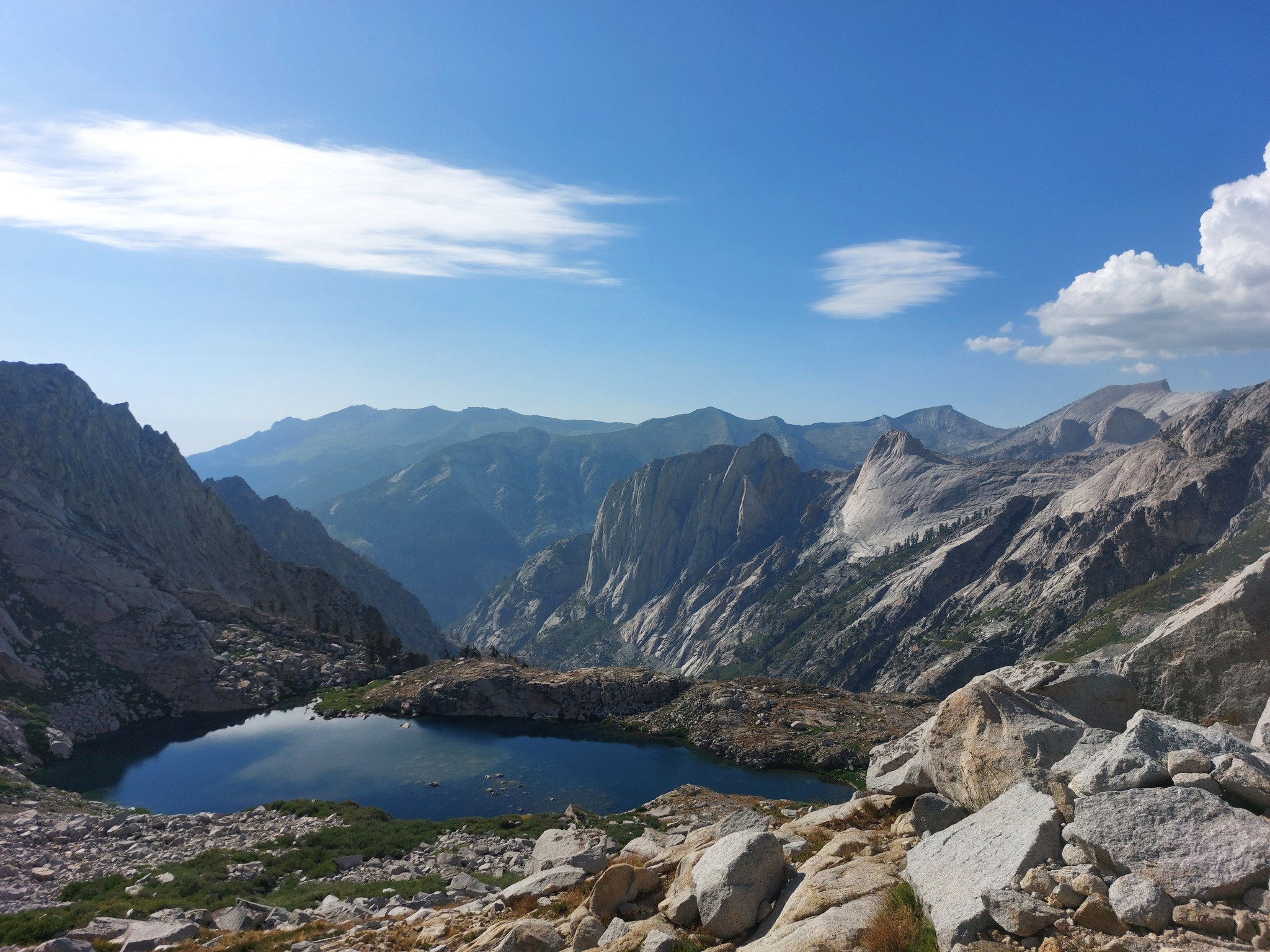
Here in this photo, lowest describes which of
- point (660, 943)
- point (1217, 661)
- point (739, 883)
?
point (660, 943)

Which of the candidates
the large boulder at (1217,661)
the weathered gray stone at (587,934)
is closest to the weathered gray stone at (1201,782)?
the large boulder at (1217,661)

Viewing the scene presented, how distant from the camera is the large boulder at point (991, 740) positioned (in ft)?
53.7

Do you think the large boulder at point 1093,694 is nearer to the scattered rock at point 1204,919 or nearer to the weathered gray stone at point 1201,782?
the weathered gray stone at point 1201,782

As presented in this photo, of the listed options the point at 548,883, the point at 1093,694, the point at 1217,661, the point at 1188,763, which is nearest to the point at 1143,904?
the point at 1188,763

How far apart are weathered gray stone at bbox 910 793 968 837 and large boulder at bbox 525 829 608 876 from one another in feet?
44.0

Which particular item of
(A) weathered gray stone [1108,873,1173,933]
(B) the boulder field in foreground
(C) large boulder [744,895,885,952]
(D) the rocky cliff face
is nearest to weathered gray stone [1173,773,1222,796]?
(B) the boulder field in foreground

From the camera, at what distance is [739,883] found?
1659cm

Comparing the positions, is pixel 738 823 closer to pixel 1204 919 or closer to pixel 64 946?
pixel 1204 919

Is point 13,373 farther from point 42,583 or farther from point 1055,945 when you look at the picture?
point 1055,945

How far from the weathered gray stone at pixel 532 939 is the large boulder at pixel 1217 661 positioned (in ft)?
62.2

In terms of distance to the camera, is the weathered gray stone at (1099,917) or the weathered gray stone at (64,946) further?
the weathered gray stone at (64,946)

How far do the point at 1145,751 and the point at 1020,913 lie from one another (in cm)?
547

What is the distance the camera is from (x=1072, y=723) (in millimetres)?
17422

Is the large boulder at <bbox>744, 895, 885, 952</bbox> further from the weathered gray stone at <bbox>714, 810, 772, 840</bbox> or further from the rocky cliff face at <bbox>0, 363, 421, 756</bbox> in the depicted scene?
the rocky cliff face at <bbox>0, 363, 421, 756</bbox>
